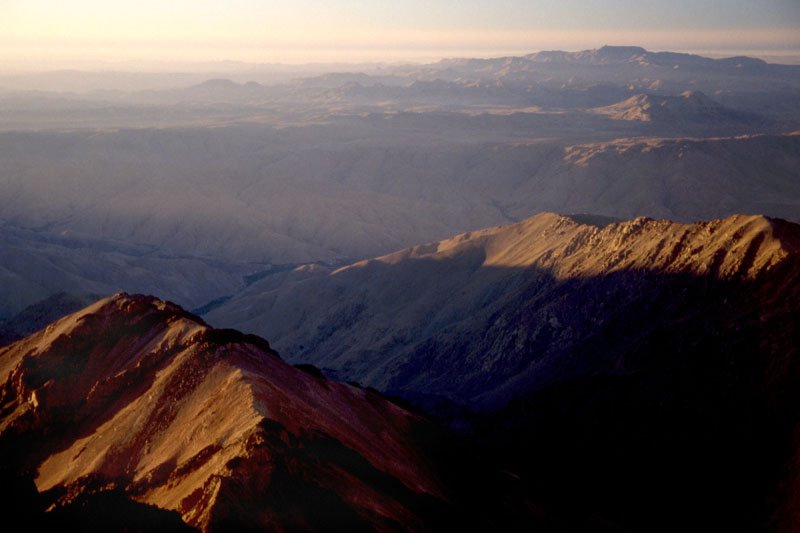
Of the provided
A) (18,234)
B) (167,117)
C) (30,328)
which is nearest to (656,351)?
(30,328)

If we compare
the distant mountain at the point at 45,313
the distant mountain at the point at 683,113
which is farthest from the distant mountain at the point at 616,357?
the distant mountain at the point at 683,113

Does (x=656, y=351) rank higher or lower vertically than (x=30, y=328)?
higher

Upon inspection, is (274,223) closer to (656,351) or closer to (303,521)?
(656,351)

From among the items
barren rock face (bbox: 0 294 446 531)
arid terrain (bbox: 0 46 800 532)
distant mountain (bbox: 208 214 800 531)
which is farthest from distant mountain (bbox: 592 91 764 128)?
barren rock face (bbox: 0 294 446 531)

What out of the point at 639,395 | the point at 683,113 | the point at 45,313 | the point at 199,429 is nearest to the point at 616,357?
the point at 639,395

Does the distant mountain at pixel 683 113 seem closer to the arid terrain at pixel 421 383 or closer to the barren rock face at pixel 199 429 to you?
the arid terrain at pixel 421 383

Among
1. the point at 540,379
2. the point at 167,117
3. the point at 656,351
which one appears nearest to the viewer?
the point at 656,351
